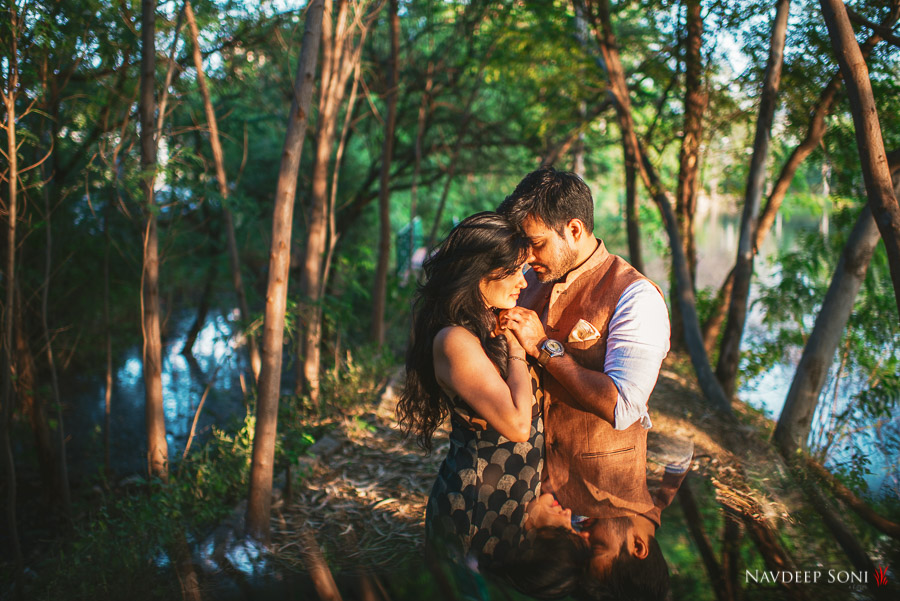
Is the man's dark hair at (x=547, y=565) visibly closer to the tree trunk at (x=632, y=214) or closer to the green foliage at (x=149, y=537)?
the green foliage at (x=149, y=537)

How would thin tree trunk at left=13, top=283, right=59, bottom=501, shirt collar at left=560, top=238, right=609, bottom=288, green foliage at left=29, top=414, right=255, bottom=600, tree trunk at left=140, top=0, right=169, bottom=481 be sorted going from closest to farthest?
1. shirt collar at left=560, top=238, right=609, bottom=288
2. green foliage at left=29, top=414, right=255, bottom=600
3. tree trunk at left=140, top=0, right=169, bottom=481
4. thin tree trunk at left=13, top=283, right=59, bottom=501

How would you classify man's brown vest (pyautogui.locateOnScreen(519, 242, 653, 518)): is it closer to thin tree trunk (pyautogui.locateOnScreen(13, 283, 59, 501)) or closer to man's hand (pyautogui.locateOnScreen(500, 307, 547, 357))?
man's hand (pyautogui.locateOnScreen(500, 307, 547, 357))

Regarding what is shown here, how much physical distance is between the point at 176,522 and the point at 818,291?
6.37m

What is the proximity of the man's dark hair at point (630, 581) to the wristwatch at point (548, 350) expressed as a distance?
594 mm

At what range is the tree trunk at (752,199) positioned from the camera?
460 cm

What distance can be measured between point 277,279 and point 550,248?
1813mm

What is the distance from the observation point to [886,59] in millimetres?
4098

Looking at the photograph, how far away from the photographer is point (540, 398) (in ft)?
6.98

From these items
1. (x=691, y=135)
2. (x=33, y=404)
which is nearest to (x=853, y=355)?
(x=691, y=135)

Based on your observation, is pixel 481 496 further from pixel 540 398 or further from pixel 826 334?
pixel 826 334

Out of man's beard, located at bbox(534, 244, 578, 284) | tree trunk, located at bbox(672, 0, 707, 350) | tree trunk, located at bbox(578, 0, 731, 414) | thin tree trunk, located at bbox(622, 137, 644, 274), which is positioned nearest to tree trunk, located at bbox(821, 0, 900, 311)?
man's beard, located at bbox(534, 244, 578, 284)

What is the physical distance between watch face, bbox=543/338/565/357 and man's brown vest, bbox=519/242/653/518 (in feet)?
0.43

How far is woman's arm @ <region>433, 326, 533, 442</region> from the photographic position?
182cm

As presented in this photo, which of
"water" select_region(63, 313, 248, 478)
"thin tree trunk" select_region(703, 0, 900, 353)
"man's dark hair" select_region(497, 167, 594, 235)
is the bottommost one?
"water" select_region(63, 313, 248, 478)
